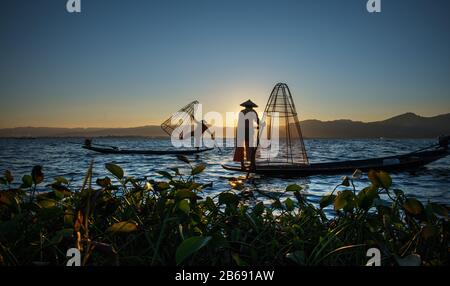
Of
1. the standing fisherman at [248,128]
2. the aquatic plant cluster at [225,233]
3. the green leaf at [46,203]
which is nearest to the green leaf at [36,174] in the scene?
the aquatic plant cluster at [225,233]

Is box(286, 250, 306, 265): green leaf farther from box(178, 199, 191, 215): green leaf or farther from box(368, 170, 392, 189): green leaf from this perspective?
box(368, 170, 392, 189): green leaf

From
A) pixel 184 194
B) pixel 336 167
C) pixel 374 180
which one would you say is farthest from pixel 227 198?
pixel 336 167

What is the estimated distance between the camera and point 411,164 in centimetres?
2244

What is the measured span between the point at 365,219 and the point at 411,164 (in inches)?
1018

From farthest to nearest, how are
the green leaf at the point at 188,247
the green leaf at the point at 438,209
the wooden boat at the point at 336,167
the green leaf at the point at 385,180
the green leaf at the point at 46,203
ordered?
1. the wooden boat at the point at 336,167
2. the green leaf at the point at 46,203
3. the green leaf at the point at 385,180
4. the green leaf at the point at 438,209
5. the green leaf at the point at 188,247

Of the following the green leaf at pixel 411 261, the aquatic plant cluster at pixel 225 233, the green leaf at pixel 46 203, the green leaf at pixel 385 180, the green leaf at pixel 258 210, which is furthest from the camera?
the green leaf at pixel 258 210

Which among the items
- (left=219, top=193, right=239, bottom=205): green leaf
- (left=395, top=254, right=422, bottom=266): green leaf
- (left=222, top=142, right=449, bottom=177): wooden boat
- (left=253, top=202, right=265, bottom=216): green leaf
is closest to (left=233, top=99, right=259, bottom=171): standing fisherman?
(left=222, top=142, right=449, bottom=177): wooden boat

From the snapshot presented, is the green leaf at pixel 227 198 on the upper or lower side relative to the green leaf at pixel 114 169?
lower

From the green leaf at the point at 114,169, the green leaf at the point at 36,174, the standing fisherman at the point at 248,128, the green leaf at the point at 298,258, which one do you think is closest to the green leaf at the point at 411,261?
the green leaf at the point at 298,258

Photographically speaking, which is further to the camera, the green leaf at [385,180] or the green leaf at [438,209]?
the green leaf at [385,180]

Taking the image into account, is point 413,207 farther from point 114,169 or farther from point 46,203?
point 46,203

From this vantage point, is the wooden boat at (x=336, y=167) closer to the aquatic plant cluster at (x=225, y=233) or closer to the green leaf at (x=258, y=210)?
the green leaf at (x=258, y=210)

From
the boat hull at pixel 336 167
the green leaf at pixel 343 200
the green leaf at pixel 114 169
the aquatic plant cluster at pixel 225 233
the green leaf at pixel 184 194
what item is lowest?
the boat hull at pixel 336 167

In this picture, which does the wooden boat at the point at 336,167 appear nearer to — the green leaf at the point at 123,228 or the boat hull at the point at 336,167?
the boat hull at the point at 336,167
